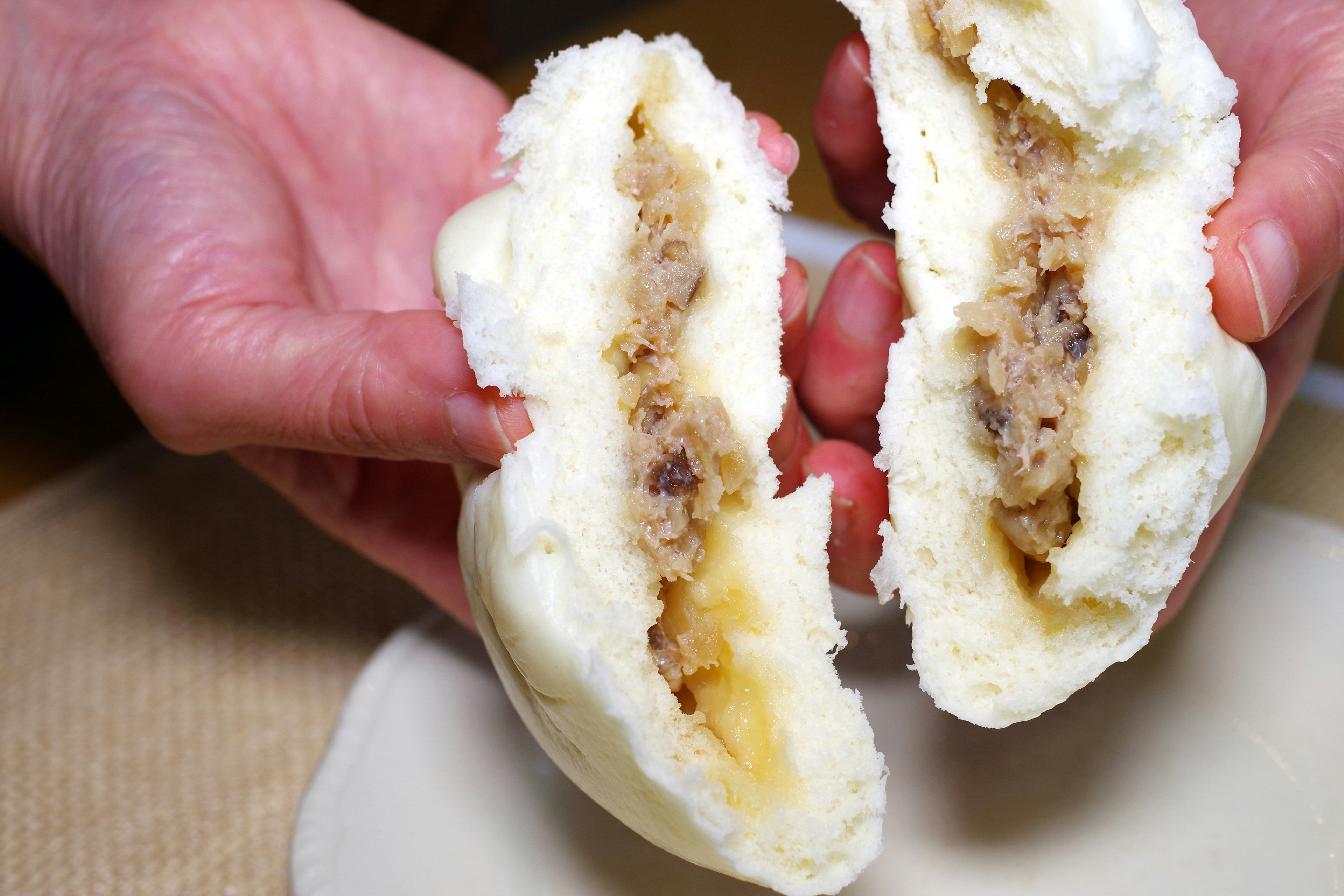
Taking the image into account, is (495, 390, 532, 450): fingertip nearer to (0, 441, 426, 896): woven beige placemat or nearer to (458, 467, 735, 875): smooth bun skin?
(458, 467, 735, 875): smooth bun skin

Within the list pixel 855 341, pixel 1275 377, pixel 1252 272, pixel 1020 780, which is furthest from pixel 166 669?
pixel 1275 377

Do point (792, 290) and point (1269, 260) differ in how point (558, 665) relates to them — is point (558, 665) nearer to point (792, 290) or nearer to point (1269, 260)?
point (792, 290)

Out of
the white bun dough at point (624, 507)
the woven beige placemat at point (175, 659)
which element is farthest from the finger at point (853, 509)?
the woven beige placemat at point (175, 659)

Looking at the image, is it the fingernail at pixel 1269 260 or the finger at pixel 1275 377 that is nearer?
the fingernail at pixel 1269 260

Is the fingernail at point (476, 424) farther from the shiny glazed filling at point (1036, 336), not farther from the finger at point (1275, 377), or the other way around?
the finger at point (1275, 377)

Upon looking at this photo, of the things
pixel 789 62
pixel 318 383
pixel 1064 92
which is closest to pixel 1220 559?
pixel 1064 92

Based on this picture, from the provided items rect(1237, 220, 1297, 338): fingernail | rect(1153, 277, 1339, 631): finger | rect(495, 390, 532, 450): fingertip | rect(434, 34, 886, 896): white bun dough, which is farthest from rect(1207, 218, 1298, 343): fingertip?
rect(495, 390, 532, 450): fingertip
